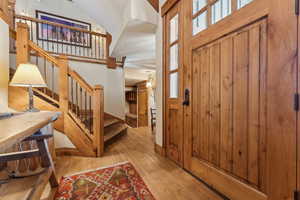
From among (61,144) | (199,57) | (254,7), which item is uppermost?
(254,7)

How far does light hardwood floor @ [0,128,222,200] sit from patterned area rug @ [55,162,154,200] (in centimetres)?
12

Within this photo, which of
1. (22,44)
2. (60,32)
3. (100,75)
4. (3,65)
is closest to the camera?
(3,65)

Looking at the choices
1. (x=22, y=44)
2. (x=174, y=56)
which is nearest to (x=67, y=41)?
(x=22, y=44)

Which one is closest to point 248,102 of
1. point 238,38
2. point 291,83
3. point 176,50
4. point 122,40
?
point 291,83

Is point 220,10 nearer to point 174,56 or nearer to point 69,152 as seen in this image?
point 174,56

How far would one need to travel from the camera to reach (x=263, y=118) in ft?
3.21

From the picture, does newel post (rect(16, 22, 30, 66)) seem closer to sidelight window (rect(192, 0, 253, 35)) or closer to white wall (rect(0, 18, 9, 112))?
white wall (rect(0, 18, 9, 112))

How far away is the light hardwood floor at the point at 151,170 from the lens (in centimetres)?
131

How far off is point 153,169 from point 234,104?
1292 millimetres

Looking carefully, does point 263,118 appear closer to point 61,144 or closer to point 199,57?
point 199,57

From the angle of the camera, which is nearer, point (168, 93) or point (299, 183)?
point (299, 183)

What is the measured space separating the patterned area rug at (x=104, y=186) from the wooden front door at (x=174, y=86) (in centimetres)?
66

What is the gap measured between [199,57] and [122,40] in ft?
6.09

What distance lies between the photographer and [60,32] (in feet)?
14.3
